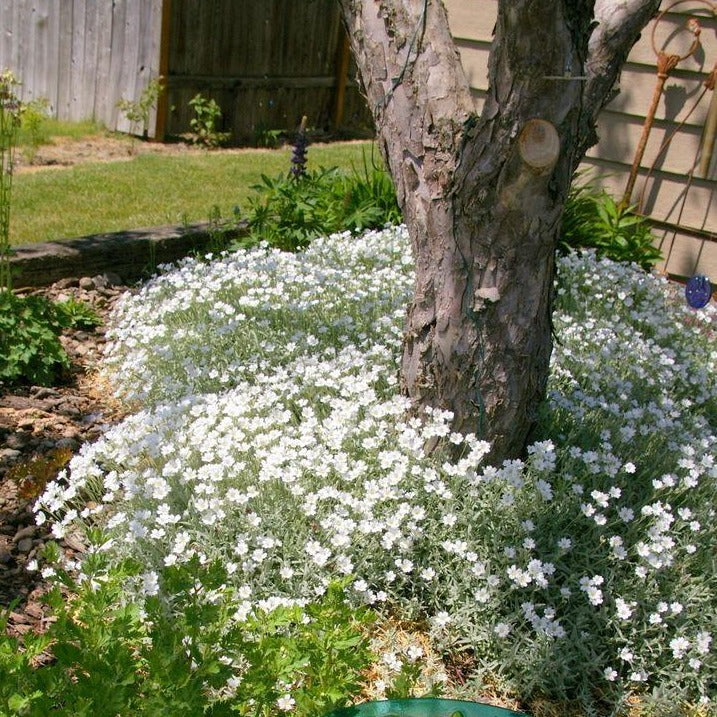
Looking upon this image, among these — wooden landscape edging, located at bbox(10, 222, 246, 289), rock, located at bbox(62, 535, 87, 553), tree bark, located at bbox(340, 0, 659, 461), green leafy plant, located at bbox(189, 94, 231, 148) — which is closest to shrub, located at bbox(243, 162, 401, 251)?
wooden landscape edging, located at bbox(10, 222, 246, 289)

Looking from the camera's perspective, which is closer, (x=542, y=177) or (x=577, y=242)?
(x=542, y=177)

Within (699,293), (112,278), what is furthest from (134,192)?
(699,293)

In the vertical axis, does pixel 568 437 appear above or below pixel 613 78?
below

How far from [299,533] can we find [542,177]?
4.97ft

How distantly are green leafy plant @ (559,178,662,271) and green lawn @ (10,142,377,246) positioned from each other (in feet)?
A: 5.60

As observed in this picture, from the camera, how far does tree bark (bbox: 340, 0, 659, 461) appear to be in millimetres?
3061

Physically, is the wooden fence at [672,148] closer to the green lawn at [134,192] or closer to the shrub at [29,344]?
the green lawn at [134,192]

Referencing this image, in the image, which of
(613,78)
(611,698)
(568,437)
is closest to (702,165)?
(613,78)

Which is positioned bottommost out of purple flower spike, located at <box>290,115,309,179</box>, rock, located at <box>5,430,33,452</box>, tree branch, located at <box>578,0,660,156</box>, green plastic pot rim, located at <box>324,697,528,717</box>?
rock, located at <box>5,430,33,452</box>

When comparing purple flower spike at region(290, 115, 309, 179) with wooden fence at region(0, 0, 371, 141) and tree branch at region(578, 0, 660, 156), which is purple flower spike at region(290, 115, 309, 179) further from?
wooden fence at region(0, 0, 371, 141)

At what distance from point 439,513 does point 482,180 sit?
4.00 feet

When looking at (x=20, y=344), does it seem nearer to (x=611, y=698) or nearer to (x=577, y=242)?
(x=611, y=698)

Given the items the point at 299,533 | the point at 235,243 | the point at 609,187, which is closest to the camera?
the point at 299,533

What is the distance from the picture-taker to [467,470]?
10.8 ft
